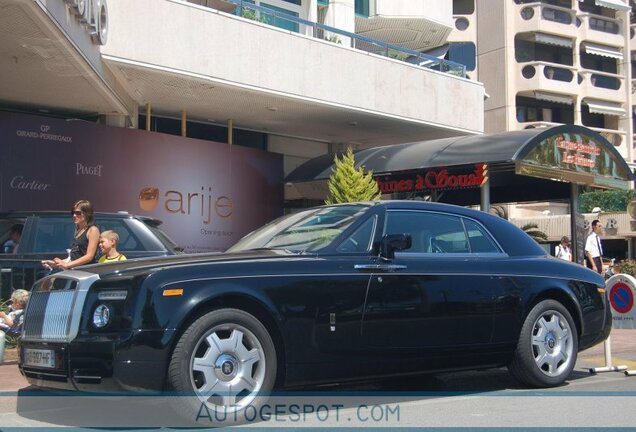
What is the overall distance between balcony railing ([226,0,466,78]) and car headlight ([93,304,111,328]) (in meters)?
11.6

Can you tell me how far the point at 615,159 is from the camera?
18875 mm

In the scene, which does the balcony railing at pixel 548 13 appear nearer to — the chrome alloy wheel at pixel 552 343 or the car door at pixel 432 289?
the chrome alloy wheel at pixel 552 343

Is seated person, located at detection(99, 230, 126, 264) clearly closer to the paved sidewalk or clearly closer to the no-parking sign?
the paved sidewalk

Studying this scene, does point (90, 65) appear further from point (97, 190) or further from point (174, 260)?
point (174, 260)

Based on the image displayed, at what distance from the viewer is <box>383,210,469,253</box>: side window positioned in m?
6.85

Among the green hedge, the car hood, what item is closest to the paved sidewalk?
the car hood

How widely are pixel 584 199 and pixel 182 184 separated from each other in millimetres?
31741

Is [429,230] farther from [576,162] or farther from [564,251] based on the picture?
[564,251]

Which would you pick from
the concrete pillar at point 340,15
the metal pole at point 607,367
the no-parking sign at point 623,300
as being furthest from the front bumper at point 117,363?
the concrete pillar at point 340,15

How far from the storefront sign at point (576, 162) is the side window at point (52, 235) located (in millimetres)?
9442

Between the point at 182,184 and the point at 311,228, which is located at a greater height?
the point at 182,184

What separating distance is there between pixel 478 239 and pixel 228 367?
111 inches

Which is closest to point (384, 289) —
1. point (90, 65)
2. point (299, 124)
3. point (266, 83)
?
point (90, 65)

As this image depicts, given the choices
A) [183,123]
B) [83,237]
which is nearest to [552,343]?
[83,237]
